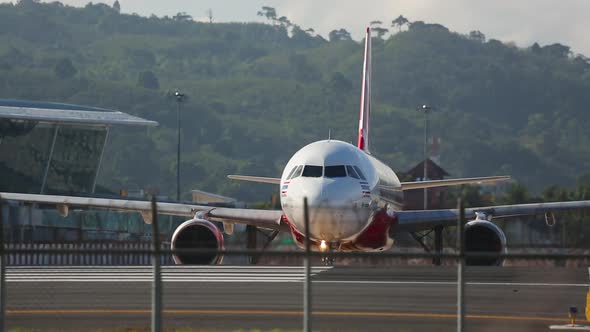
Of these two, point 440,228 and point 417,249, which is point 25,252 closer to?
point 440,228

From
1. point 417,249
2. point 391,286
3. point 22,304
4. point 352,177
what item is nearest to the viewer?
point 22,304

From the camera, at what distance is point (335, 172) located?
93.1ft

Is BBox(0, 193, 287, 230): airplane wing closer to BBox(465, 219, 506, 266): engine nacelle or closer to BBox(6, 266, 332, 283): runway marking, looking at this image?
BBox(465, 219, 506, 266): engine nacelle

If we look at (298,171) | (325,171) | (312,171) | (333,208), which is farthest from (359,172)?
(333,208)

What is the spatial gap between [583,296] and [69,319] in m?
9.08

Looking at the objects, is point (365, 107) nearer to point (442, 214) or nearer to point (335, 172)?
point (442, 214)

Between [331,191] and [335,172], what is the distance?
0.73m

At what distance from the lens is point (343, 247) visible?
100 ft

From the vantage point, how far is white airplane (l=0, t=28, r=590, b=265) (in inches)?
1104

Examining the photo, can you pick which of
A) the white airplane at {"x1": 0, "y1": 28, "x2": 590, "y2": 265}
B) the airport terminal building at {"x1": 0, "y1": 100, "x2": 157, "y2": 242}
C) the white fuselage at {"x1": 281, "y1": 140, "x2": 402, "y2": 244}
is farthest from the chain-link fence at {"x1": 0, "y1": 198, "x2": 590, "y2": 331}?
Result: the airport terminal building at {"x1": 0, "y1": 100, "x2": 157, "y2": 242}

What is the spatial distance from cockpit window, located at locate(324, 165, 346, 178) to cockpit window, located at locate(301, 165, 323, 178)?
14 centimetres

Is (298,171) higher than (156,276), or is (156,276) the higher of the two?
(298,171)

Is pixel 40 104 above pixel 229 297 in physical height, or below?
above

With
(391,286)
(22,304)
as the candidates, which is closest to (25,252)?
(22,304)
